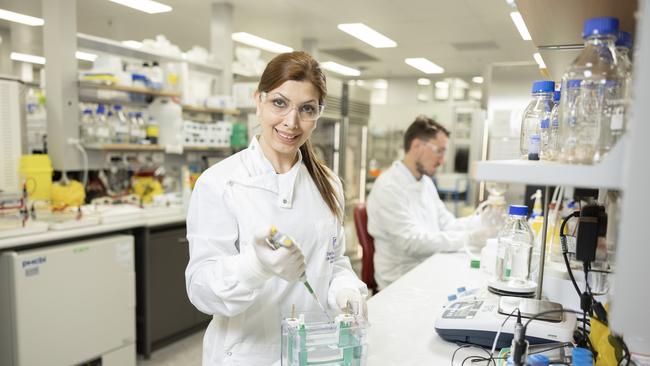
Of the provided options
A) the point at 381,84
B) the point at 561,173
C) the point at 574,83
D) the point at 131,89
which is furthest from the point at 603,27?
the point at 381,84

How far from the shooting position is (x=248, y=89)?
4523 millimetres

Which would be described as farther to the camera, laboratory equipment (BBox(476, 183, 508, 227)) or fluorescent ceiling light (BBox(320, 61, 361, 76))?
fluorescent ceiling light (BBox(320, 61, 361, 76))

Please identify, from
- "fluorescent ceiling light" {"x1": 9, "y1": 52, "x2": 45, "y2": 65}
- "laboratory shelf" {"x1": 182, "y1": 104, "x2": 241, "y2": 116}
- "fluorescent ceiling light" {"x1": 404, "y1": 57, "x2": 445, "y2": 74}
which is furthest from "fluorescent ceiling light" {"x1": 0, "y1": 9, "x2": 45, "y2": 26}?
"fluorescent ceiling light" {"x1": 404, "y1": 57, "x2": 445, "y2": 74}

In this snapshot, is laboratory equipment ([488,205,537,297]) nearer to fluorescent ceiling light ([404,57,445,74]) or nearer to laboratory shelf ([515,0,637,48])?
laboratory shelf ([515,0,637,48])

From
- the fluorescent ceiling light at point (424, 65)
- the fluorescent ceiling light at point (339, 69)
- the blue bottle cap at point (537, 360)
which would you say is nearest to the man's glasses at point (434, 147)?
the blue bottle cap at point (537, 360)

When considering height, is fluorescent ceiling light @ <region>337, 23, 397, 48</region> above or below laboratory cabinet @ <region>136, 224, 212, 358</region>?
above

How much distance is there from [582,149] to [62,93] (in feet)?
11.2

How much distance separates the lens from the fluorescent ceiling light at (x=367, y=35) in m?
6.17

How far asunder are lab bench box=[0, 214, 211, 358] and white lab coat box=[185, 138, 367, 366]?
1746 mm

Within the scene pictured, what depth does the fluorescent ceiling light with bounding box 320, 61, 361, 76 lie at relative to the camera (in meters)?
9.00

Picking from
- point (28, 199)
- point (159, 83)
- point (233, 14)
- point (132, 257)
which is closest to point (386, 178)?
point (132, 257)

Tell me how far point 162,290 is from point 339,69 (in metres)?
7.38

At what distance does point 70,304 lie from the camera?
98.3 inches

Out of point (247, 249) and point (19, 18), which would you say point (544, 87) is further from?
point (19, 18)
